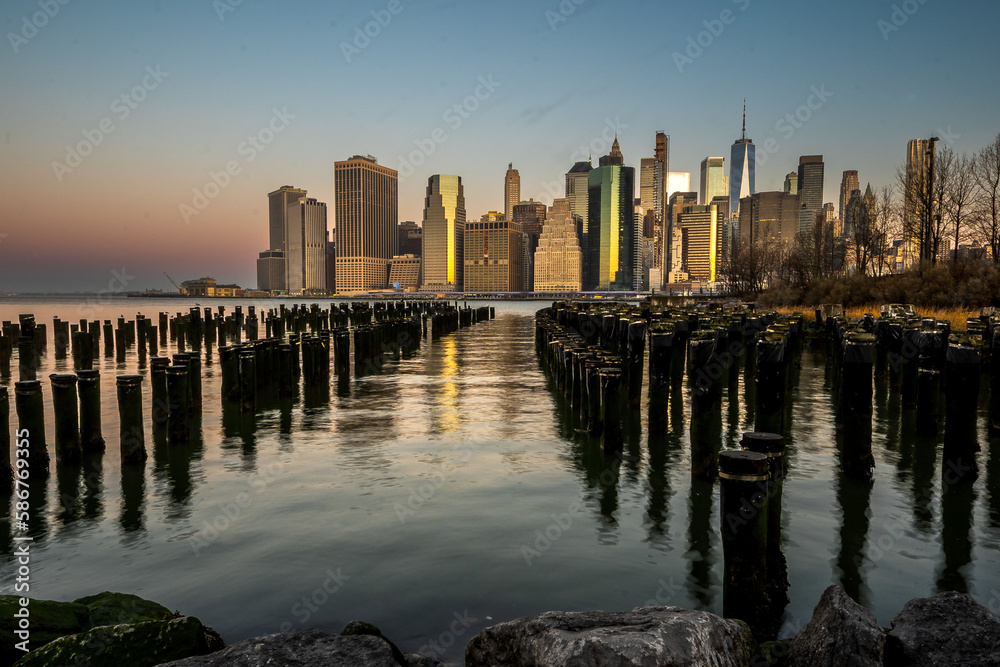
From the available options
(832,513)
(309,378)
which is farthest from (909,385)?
(309,378)

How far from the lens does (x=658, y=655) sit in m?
Result: 3.71

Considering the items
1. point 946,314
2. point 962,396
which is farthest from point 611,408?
point 946,314

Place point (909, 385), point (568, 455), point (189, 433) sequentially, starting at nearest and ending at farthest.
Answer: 1. point (568, 455)
2. point (189, 433)
3. point (909, 385)

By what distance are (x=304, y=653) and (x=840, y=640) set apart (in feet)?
11.7

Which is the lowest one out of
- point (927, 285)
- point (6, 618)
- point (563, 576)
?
point (563, 576)

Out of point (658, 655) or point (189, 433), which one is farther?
point (189, 433)

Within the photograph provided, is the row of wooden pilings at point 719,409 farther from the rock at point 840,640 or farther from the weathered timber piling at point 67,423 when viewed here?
the weathered timber piling at point 67,423

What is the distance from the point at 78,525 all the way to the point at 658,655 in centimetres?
761

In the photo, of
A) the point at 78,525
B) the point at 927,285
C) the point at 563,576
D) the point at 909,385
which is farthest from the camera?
the point at 927,285

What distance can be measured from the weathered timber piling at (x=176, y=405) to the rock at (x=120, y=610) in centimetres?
688

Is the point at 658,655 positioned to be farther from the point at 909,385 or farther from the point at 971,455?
the point at 909,385

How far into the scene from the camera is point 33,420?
32.7 feet

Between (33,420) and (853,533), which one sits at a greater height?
(33,420)

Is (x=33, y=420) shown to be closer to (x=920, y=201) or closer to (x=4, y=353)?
(x=4, y=353)
